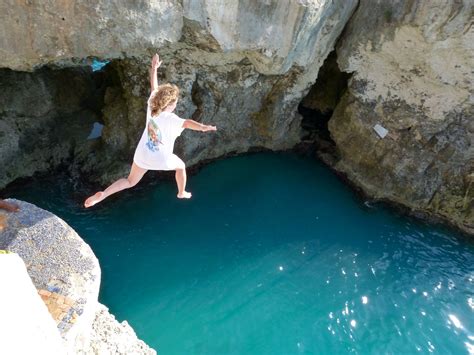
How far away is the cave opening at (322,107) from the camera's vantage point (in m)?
12.4

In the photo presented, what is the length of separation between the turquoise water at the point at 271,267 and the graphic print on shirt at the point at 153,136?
3862mm

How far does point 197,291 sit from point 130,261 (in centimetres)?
160

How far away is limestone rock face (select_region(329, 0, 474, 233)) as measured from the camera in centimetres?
868

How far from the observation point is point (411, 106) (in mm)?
10359

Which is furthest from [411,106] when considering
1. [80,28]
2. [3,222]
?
[3,222]

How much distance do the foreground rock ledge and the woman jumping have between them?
3.47 ft

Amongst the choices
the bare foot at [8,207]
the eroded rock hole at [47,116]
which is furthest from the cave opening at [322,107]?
the bare foot at [8,207]

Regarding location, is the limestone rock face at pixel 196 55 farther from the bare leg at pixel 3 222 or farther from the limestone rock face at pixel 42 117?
the bare leg at pixel 3 222

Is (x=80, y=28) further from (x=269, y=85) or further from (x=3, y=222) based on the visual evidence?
(x=269, y=85)

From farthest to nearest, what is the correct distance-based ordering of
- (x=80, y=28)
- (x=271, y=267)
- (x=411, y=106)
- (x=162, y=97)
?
(x=411, y=106)
(x=271, y=267)
(x=80, y=28)
(x=162, y=97)

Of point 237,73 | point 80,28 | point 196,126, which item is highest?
Result: point 80,28

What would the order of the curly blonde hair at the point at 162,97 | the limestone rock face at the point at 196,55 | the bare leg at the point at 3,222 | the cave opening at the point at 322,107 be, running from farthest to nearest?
1. the cave opening at the point at 322,107
2. the limestone rock face at the point at 196,55
3. the bare leg at the point at 3,222
4. the curly blonde hair at the point at 162,97

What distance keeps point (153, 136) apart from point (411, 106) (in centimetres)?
726

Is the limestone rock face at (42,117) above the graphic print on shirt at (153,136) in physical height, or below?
below
